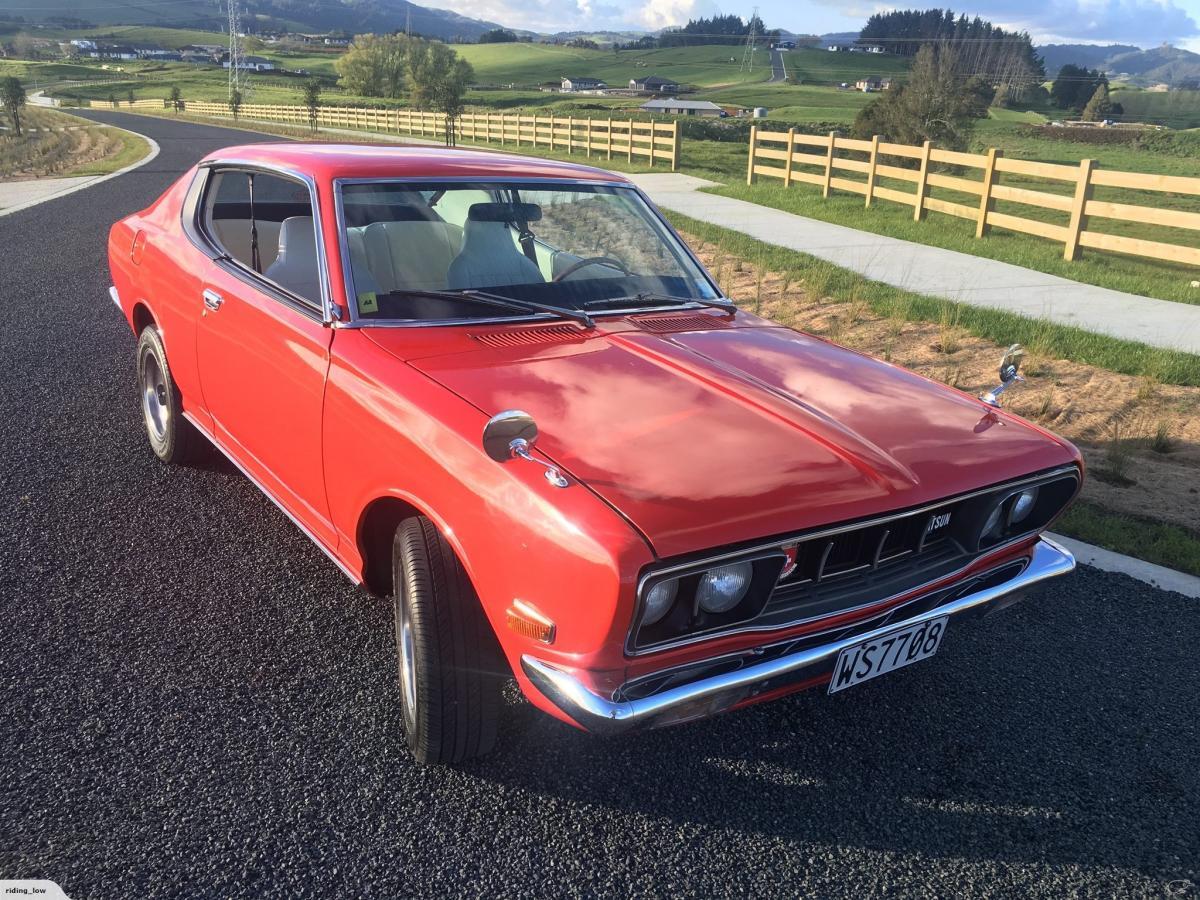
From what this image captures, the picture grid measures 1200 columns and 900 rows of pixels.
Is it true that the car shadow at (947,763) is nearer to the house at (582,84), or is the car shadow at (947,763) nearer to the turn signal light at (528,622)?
the turn signal light at (528,622)

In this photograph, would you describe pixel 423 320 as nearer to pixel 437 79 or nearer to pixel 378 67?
pixel 437 79

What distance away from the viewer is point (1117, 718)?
2.90 metres

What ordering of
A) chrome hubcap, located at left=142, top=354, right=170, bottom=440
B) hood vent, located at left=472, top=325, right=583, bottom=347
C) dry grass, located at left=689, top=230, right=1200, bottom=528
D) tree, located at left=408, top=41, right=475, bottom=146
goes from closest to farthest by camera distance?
hood vent, located at left=472, top=325, right=583, bottom=347 < chrome hubcap, located at left=142, top=354, right=170, bottom=440 < dry grass, located at left=689, top=230, right=1200, bottom=528 < tree, located at left=408, top=41, right=475, bottom=146

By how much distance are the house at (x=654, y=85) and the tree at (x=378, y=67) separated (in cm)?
4181

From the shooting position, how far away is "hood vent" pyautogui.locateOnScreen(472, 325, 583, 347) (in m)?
2.90

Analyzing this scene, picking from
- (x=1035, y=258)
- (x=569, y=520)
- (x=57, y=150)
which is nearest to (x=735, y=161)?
(x=1035, y=258)

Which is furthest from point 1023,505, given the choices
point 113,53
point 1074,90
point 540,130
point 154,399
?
point 113,53

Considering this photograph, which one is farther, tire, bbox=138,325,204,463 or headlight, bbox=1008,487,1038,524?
tire, bbox=138,325,204,463

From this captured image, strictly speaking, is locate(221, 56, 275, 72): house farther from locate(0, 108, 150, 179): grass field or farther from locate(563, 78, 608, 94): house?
locate(0, 108, 150, 179): grass field

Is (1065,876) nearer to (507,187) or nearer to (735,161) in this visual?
(507,187)

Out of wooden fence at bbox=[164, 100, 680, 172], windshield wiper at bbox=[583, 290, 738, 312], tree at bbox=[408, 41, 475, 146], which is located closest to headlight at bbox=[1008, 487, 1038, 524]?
windshield wiper at bbox=[583, 290, 738, 312]

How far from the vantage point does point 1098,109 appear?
8444 centimetres

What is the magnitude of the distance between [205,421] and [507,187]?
1697 mm

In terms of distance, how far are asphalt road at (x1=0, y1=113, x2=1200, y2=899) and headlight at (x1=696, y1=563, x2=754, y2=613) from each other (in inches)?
27.2
